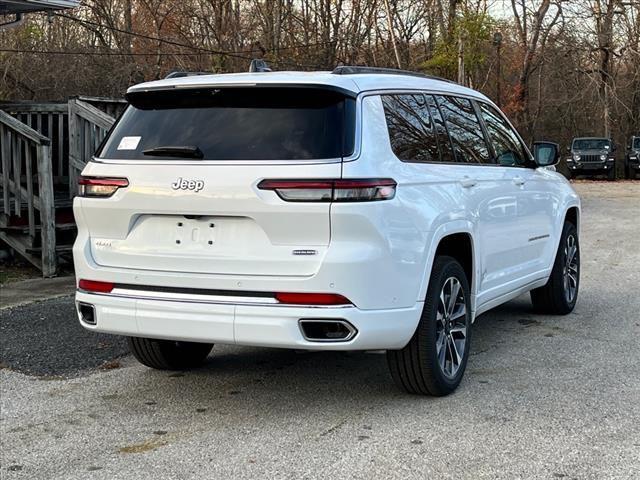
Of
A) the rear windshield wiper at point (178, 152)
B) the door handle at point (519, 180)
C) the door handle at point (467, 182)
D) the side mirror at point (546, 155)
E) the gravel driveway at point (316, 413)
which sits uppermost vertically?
the rear windshield wiper at point (178, 152)

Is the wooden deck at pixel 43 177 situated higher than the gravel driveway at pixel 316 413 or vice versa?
the wooden deck at pixel 43 177

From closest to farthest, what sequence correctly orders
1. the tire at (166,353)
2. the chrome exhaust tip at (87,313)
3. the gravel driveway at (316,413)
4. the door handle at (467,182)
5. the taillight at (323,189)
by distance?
the gravel driveway at (316,413) → the taillight at (323,189) → the chrome exhaust tip at (87,313) → the door handle at (467,182) → the tire at (166,353)

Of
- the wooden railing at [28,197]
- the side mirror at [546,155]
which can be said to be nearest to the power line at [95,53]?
the wooden railing at [28,197]

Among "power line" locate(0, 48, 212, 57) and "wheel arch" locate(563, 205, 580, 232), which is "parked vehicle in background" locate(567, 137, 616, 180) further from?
"wheel arch" locate(563, 205, 580, 232)

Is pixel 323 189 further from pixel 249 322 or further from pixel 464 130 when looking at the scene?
pixel 464 130

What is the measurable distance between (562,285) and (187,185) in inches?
162

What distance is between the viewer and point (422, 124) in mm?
5062

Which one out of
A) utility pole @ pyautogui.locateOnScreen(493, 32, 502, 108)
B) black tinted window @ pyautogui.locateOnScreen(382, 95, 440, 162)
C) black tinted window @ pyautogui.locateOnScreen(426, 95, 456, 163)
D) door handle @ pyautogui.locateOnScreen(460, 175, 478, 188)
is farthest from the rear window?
utility pole @ pyautogui.locateOnScreen(493, 32, 502, 108)

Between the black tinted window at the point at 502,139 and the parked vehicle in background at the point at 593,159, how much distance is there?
2687 centimetres

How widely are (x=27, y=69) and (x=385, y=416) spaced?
65.7 ft

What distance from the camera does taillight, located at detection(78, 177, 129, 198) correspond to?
4.52 meters

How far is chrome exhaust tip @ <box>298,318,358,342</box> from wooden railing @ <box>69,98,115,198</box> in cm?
656

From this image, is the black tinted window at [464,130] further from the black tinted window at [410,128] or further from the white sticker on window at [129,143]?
the white sticker on window at [129,143]

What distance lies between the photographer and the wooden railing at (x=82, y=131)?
10.0 meters
